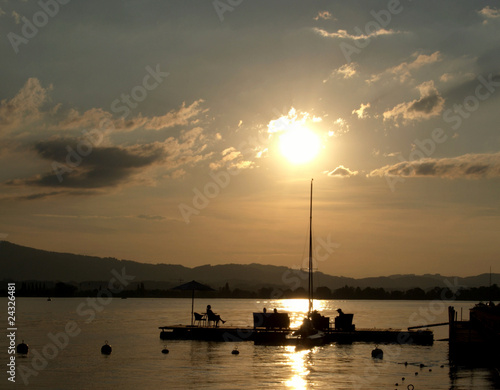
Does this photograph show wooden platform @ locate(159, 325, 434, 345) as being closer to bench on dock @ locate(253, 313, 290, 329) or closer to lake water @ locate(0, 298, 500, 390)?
lake water @ locate(0, 298, 500, 390)

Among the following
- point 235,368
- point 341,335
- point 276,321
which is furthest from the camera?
point 341,335

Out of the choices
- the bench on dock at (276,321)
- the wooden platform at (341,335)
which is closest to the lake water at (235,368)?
the wooden platform at (341,335)

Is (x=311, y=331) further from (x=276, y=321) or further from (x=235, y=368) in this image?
(x=235, y=368)

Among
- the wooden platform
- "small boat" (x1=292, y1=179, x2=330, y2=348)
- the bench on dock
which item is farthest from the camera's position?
the wooden platform

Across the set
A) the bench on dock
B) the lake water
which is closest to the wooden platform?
the lake water

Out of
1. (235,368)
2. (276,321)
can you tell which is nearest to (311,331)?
(276,321)

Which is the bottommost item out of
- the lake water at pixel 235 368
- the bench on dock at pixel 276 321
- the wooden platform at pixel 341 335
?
the lake water at pixel 235 368

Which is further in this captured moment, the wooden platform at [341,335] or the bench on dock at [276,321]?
the wooden platform at [341,335]

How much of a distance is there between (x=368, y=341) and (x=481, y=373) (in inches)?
678

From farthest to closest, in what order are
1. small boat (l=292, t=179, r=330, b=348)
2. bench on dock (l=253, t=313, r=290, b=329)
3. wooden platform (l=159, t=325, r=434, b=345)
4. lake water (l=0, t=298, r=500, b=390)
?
wooden platform (l=159, t=325, r=434, b=345), bench on dock (l=253, t=313, r=290, b=329), small boat (l=292, t=179, r=330, b=348), lake water (l=0, t=298, r=500, b=390)

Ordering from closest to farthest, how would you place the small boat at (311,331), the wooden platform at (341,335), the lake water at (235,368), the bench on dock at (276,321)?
1. the lake water at (235,368)
2. the small boat at (311,331)
3. the bench on dock at (276,321)
4. the wooden platform at (341,335)

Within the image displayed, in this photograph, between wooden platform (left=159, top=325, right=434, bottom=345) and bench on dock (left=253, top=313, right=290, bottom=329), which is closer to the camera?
bench on dock (left=253, top=313, right=290, bottom=329)

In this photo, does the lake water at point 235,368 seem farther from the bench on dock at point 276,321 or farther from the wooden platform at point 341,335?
the bench on dock at point 276,321

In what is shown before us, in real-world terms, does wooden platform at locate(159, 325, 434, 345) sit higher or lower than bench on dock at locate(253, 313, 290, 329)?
lower
